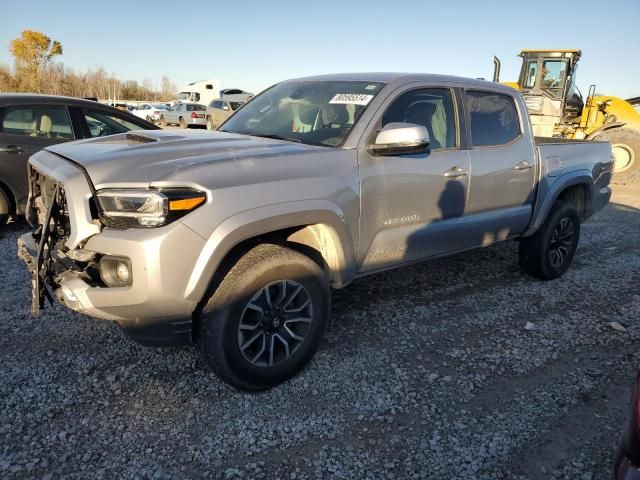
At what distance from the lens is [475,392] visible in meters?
2.98

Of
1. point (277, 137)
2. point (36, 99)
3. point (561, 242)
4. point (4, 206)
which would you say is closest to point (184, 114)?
point (36, 99)

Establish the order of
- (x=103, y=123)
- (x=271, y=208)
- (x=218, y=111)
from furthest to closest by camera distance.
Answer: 1. (x=218, y=111)
2. (x=103, y=123)
3. (x=271, y=208)

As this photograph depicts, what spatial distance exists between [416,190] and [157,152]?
1734mm

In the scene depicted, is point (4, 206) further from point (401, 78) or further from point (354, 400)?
point (354, 400)

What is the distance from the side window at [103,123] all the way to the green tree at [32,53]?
52693mm

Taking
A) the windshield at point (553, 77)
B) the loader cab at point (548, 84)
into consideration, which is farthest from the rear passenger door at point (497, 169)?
the windshield at point (553, 77)

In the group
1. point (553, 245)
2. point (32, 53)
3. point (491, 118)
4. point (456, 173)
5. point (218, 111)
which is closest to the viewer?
point (456, 173)

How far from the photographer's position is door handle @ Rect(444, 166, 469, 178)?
3594mm

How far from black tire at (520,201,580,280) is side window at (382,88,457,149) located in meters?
1.68

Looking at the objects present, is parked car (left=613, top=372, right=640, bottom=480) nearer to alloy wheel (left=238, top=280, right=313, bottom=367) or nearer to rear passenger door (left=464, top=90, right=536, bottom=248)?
alloy wheel (left=238, top=280, right=313, bottom=367)

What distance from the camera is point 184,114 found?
2827 cm

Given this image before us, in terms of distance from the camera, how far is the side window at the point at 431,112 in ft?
11.3

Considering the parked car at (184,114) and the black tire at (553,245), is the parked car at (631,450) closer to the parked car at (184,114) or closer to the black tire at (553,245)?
the black tire at (553,245)

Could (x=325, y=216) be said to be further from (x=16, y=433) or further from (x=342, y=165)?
(x=16, y=433)
